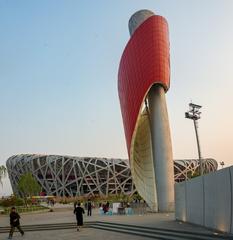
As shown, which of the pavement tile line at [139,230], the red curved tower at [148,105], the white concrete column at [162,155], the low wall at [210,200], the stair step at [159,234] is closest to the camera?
the low wall at [210,200]

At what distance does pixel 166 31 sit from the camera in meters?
40.5

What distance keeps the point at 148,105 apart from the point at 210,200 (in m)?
22.0

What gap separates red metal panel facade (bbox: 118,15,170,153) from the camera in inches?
1503

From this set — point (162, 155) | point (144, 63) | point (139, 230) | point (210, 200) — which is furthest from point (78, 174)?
point (210, 200)

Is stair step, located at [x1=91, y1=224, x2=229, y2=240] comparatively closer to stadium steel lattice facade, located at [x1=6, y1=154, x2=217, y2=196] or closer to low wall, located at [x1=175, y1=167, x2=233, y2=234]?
low wall, located at [x1=175, y1=167, x2=233, y2=234]

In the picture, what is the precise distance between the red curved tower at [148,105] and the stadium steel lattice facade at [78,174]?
68.2 metres

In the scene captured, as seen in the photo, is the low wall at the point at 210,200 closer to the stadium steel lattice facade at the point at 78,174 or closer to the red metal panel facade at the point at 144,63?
the red metal panel facade at the point at 144,63

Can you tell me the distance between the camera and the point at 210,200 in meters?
18.0

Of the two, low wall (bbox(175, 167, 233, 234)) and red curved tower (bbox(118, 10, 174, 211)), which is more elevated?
red curved tower (bbox(118, 10, 174, 211))

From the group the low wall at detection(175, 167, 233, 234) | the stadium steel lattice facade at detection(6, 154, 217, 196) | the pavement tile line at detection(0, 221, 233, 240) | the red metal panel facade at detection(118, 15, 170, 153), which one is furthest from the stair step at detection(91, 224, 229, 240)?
the stadium steel lattice facade at detection(6, 154, 217, 196)

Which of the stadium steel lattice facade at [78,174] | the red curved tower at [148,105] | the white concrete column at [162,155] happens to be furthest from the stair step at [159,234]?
the stadium steel lattice facade at [78,174]

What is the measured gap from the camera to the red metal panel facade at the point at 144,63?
38188 mm

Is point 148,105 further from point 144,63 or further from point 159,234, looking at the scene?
point 159,234

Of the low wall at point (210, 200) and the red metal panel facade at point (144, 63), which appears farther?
the red metal panel facade at point (144, 63)
